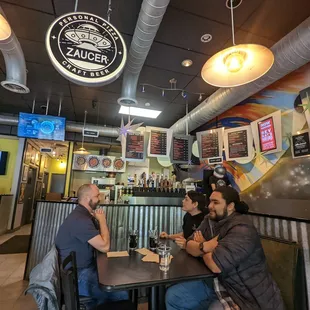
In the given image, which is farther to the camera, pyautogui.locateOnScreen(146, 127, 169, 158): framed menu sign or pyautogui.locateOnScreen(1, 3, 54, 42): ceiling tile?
pyautogui.locateOnScreen(146, 127, 169, 158): framed menu sign

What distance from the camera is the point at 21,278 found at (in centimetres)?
350

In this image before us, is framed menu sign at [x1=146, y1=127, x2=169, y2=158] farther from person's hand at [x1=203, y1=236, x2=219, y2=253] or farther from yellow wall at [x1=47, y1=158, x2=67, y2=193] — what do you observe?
yellow wall at [x1=47, y1=158, x2=67, y2=193]

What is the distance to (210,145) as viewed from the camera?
3992mm

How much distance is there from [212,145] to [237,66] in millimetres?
1947

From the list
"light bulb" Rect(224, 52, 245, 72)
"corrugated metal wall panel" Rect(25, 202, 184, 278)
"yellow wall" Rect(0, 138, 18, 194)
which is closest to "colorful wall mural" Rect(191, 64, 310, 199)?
"light bulb" Rect(224, 52, 245, 72)

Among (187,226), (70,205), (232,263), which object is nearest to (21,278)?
(70,205)

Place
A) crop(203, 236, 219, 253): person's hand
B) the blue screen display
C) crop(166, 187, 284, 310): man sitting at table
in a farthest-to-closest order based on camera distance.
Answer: the blue screen display
crop(203, 236, 219, 253): person's hand
crop(166, 187, 284, 310): man sitting at table

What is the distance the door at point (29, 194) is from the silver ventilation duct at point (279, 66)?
716 cm

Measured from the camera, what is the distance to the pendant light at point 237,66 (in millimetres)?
1980

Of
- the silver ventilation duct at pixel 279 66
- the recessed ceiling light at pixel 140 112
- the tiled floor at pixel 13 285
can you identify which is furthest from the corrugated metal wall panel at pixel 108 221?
the recessed ceiling light at pixel 140 112

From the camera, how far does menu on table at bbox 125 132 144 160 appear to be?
4.09 meters

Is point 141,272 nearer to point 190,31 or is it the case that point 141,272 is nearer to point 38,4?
point 190,31

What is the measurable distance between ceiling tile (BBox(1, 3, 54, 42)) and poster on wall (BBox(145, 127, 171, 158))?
2.33 meters

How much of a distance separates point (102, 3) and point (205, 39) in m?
1.44
